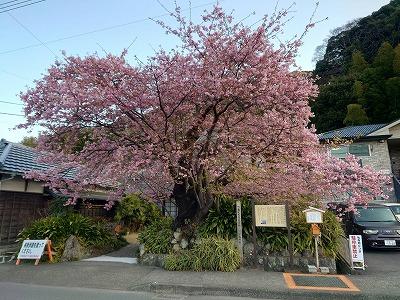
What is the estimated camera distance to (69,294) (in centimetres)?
648

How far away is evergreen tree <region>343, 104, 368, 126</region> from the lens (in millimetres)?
31219

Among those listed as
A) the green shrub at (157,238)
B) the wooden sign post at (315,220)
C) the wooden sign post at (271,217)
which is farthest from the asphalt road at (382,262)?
the green shrub at (157,238)

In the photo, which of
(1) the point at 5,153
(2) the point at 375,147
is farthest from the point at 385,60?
(1) the point at 5,153

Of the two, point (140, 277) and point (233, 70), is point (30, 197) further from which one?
point (233, 70)

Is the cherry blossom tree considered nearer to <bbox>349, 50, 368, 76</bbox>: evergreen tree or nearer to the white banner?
the white banner

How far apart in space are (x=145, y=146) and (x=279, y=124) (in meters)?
3.39

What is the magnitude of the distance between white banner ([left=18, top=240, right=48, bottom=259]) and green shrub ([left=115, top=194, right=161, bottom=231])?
5.94 metres

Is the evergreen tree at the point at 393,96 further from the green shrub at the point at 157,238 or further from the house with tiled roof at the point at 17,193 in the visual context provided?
the house with tiled roof at the point at 17,193

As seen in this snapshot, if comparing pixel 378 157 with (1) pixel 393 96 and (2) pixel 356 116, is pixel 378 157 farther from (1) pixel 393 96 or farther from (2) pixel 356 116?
(1) pixel 393 96

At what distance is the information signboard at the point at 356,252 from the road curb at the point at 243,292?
Answer: 2371 millimetres

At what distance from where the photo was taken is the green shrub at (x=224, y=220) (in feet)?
30.2

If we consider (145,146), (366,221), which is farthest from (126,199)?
(366,221)

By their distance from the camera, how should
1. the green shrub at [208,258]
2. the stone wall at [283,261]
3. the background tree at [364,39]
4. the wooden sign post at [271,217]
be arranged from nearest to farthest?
the green shrub at [208,258]
the stone wall at [283,261]
the wooden sign post at [271,217]
the background tree at [364,39]

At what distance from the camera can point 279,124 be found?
7.94 m
